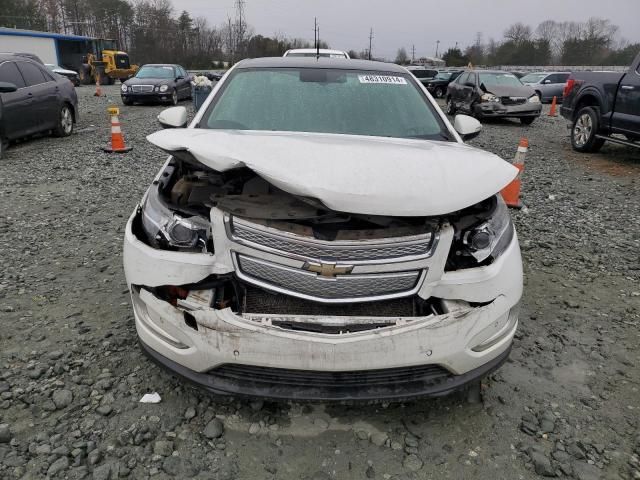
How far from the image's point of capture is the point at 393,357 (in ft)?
6.65

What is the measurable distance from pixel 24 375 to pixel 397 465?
6.57 ft

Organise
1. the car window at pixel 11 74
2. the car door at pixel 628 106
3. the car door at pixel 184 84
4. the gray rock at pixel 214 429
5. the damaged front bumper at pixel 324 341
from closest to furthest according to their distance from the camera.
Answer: the damaged front bumper at pixel 324 341, the gray rock at pixel 214 429, the car door at pixel 628 106, the car window at pixel 11 74, the car door at pixel 184 84

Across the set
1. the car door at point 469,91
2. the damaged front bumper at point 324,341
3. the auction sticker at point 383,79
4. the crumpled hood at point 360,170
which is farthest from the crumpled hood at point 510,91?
the damaged front bumper at point 324,341

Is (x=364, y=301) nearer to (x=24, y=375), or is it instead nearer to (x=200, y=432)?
(x=200, y=432)

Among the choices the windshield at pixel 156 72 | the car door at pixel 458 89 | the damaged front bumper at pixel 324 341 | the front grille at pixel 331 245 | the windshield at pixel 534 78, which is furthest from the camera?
the windshield at pixel 534 78

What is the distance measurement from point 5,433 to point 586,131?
10084 mm

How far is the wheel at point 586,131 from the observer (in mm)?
8977

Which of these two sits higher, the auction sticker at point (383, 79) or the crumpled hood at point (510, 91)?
the auction sticker at point (383, 79)

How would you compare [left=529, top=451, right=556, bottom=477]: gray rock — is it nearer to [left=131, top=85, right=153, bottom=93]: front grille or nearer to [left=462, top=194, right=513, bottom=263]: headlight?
[left=462, top=194, right=513, bottom=263]: headlight

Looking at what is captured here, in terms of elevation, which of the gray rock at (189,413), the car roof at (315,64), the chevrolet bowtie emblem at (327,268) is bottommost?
the gray rock at (189,413)

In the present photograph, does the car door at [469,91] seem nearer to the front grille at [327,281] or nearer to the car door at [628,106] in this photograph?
the car door at [628,106]

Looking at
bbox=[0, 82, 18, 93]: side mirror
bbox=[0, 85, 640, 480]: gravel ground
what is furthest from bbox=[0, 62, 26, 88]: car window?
bbox=[0, 85, 640, 480]: gravel ground

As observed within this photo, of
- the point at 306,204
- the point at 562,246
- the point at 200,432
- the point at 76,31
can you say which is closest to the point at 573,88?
the point at 562,246

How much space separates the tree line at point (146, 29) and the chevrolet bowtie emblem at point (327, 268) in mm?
50523
